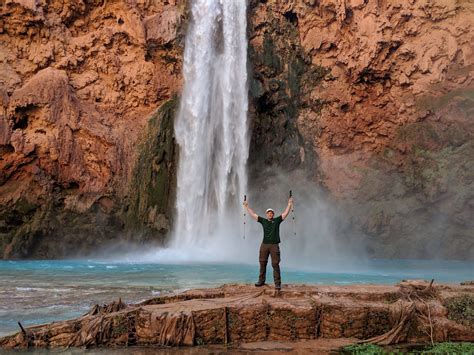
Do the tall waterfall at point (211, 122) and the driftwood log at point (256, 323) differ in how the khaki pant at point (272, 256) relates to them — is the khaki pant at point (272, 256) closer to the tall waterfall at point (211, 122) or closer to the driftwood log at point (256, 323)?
the driftwood log at point (256, 323)

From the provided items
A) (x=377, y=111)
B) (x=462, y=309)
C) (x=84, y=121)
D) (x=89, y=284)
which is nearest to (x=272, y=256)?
(x=462, y=309)

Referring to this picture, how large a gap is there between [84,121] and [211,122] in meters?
6.97

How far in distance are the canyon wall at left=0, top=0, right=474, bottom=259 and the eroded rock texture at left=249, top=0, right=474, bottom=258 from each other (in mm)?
79

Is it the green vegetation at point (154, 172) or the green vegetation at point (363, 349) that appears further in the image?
the green vegetation at point (154, 172)

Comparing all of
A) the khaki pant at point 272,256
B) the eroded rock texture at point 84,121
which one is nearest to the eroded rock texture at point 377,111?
the eroded rock texture at point 84,121

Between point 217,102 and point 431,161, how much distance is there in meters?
12.7

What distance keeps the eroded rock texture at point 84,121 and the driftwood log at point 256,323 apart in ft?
65.9

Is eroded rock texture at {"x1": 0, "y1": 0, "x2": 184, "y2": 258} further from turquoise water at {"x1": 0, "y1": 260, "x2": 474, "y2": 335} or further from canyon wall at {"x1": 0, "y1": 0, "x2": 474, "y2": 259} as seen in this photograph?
turquoise water at {"x1": 0, "y1": 260, "x2": 474, "y2": 335}

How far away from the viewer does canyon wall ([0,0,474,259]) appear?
27.6 m

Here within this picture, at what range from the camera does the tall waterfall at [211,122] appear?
28.1 meters

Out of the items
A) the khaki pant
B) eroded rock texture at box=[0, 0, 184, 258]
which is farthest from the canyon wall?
the khaki pant

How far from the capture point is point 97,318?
299 inches

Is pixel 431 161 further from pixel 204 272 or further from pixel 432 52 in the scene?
pixel 204 272

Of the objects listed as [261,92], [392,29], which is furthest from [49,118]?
[392,29]
